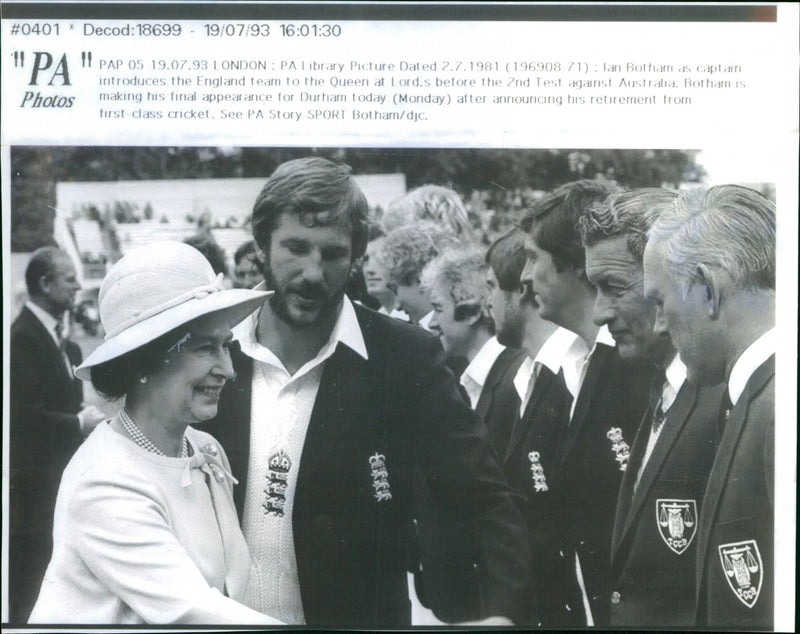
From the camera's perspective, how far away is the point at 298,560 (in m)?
4.40

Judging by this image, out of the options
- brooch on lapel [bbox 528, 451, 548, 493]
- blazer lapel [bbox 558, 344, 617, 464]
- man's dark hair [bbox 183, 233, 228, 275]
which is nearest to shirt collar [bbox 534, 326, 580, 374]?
blazer lapel [bbox 558, 344, 617, 464]

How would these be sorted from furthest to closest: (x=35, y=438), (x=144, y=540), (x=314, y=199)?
(x=35, y=438) < (x=314, y=199) < (x=144, y=540)

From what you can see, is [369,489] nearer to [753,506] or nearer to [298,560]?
[298,560]

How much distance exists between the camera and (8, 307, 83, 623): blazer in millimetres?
4449

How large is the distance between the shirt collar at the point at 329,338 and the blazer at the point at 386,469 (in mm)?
27

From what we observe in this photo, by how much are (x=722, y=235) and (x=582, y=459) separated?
1082mm

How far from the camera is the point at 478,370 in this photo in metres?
4.43

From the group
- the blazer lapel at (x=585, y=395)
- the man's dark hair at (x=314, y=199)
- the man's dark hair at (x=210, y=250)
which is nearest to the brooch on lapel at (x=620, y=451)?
the blazer lapel at (x=585, y=395)

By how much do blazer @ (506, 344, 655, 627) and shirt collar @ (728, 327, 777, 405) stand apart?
1.10 feet

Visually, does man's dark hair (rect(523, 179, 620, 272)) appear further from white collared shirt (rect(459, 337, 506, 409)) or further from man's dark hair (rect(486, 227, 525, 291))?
white collared shirt (rect(459, 337, 506, 409))

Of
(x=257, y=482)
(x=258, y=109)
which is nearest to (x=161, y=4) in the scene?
(x=258, y=109)

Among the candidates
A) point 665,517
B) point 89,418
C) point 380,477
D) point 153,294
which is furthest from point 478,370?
point 89,418

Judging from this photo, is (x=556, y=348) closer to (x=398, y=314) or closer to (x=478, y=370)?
(x=478, y=370)

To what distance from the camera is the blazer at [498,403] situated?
4.43 metres
